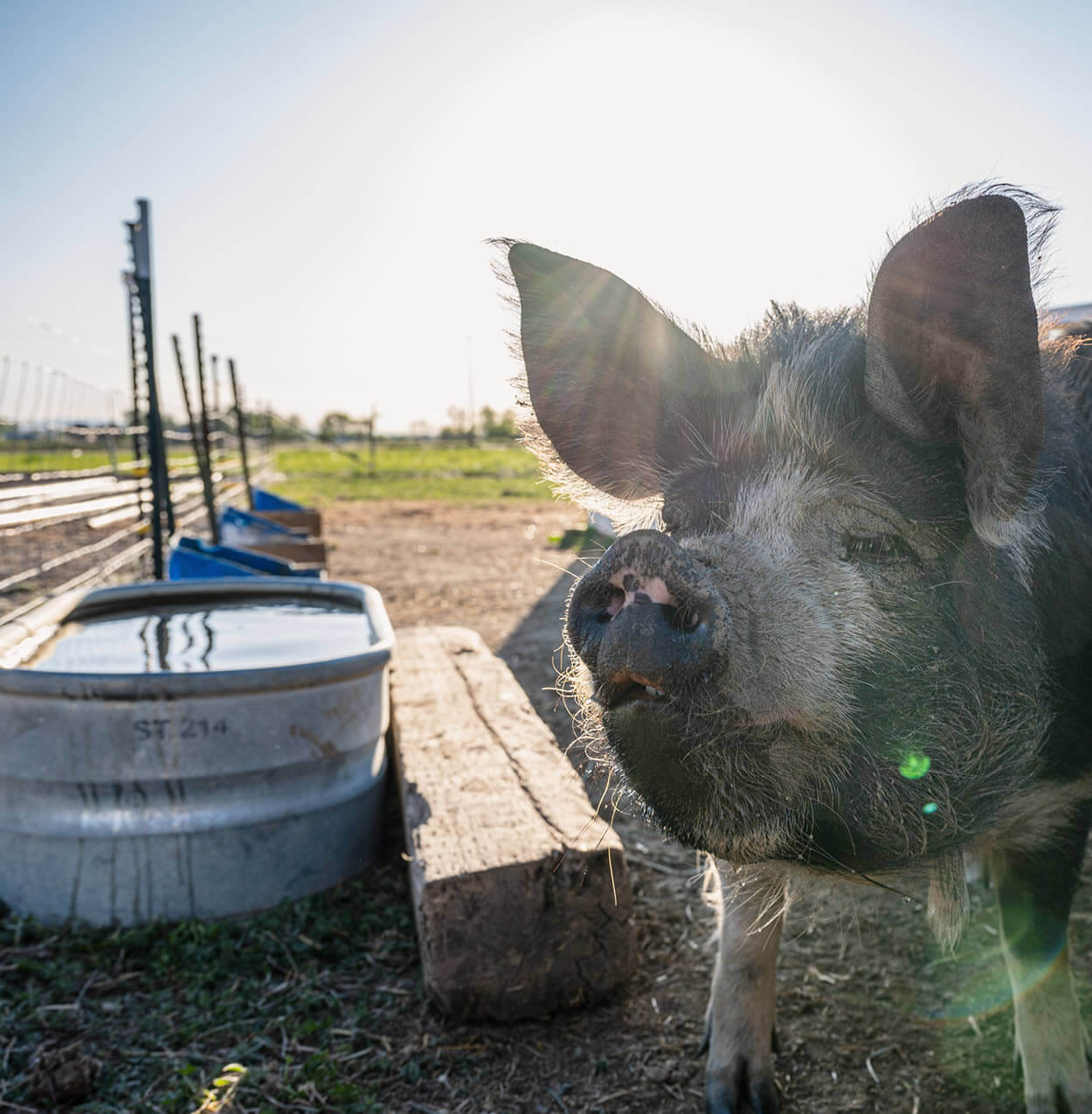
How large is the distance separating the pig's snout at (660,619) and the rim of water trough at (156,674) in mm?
1603

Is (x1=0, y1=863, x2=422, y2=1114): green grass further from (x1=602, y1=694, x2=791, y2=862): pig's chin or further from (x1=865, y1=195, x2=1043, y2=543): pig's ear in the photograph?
(x1=865, y1=195, x2=1043, y2=543): pig's ear

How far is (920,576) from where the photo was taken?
1485 mm

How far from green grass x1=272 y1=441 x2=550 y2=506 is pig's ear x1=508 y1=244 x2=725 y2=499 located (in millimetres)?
11633

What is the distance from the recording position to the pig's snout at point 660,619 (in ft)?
4.00

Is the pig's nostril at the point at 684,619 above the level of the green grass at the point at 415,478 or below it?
above

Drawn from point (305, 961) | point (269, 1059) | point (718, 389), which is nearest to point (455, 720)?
point (305, 961)

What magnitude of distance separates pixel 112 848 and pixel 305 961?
63 centimetres

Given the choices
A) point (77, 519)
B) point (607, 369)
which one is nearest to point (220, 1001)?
point (607, 369)

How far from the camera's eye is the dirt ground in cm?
216

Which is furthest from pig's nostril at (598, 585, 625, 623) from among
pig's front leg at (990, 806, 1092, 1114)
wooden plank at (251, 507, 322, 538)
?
wooden plank at (251, 507, 322, 538)

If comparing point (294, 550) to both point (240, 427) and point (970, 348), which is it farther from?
point (970, 348)

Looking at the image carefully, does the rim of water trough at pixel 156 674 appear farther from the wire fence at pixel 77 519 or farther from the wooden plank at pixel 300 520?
the wooden plank at pixel 300 520

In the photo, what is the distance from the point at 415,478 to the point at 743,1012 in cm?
2480

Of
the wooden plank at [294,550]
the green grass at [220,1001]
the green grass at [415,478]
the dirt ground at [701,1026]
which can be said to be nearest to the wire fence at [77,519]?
the wooden plank at [294,550]
